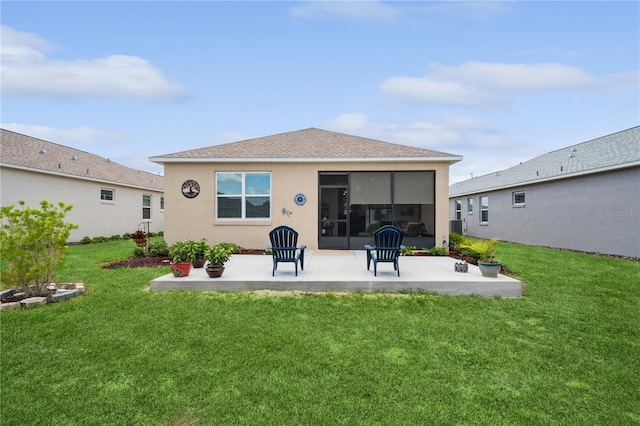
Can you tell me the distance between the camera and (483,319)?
4.25m

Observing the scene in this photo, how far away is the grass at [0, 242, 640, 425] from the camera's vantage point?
229 cm

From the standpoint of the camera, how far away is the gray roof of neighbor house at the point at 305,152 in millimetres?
9719

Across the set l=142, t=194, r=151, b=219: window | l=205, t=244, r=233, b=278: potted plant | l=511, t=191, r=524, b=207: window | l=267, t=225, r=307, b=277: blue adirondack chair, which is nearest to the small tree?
l=205, t=244, r=233, b=278: potted plant

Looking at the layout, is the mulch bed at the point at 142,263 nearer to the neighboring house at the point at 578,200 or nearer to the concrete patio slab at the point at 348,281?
the concrete patio slab at the point at 348,281

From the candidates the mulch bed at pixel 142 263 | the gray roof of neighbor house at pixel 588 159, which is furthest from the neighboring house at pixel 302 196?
the gray roof of neighbor house at pixel 588 159

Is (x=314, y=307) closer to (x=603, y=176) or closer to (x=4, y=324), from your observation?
(x=4, y=324)

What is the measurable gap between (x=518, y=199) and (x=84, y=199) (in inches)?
850

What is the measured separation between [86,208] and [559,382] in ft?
58.5

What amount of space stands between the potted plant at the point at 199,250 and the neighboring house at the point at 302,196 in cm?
298

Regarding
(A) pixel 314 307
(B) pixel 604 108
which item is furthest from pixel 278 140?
(B) pixel 604 108

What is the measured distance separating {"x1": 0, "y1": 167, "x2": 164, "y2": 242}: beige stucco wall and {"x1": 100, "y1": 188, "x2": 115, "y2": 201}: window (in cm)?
14

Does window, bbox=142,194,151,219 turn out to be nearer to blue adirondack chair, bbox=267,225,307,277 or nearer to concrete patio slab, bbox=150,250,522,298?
concrete patio slab, bbox=150,250,522,298

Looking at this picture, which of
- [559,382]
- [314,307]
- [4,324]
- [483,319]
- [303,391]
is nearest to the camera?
[303,391]

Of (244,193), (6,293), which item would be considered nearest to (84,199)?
(244,193)
